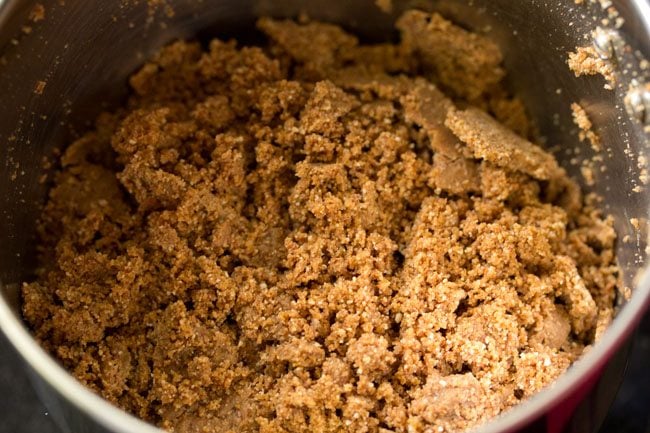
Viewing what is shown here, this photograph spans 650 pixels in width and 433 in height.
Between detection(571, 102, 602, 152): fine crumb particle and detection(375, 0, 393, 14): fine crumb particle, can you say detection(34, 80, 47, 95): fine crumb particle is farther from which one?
detection(571, 102, 602, 152): fine crumb particle

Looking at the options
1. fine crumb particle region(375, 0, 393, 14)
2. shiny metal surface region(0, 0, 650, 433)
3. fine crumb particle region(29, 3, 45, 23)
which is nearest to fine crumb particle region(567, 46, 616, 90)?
shiny metal surface region(0, 0, 650, 433)

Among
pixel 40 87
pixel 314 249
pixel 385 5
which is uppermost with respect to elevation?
pixel 385 5

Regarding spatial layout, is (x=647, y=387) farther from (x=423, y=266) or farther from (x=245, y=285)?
(x=245, y=285)

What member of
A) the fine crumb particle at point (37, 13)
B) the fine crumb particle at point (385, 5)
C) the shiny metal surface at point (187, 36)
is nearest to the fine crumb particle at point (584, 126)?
the shiny metal surface at point (187, 36)

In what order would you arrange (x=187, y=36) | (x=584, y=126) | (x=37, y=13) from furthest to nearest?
(x=187, y=36) < (x=584, y=126) < (x=37, y=13)

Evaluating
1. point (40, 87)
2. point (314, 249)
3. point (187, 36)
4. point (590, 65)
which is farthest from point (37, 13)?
point (590, 65)

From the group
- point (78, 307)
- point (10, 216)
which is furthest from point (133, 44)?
point (78, 307)

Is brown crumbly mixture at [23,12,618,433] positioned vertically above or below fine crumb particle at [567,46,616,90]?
below

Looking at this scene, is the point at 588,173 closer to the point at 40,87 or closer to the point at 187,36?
the point at 187,36
